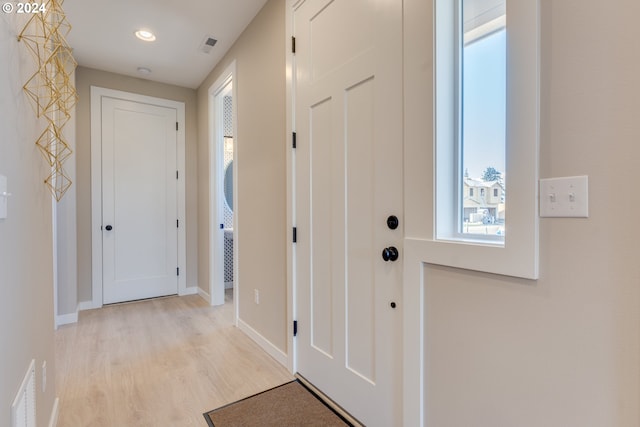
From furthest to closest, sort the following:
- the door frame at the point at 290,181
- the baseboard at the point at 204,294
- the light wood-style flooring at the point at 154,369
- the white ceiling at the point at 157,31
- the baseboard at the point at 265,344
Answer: the baseboard at the point at 204,294
the white ceiling at the point at 157,31
the baseboard at the point at 265,344
the door frame at the point at 290,181
the light wood-style flooring at the point at 154,369

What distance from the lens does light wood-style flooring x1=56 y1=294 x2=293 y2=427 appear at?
5.80 ft

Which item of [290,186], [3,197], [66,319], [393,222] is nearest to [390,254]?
[393,222]

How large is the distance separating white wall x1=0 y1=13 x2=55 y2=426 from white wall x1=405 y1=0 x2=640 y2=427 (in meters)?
1.42

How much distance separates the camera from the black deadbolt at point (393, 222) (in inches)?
55.2

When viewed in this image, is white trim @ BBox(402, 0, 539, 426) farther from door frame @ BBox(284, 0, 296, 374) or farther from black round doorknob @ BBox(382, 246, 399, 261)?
door frame @ BBox(284, 0, 296, 374)

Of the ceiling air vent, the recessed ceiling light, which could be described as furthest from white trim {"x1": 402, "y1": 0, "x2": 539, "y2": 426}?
the recessed ceiling light

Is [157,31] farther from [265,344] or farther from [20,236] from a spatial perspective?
[265,344]

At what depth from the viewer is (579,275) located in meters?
0.87

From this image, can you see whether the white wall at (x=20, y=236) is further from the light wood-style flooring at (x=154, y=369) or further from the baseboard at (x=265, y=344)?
the baseboard at (x=265, y=344)

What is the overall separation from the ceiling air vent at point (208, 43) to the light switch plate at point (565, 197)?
2.97 meters

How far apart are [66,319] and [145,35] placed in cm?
278

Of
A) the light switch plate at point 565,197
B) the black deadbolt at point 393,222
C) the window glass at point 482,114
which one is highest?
the window glass at point 482,114

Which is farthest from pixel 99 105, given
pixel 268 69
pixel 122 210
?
pixel 268 69

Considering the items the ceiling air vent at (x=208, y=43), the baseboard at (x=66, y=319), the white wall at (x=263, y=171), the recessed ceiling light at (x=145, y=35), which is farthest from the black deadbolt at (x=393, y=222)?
the baseboard at (x=66, y=319)
